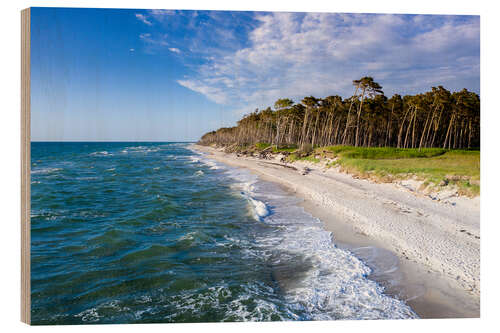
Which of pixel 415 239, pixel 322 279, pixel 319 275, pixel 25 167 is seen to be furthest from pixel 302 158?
pixel 25 167

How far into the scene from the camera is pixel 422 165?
1409cm

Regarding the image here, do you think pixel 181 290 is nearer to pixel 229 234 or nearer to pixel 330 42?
pixel 229 234

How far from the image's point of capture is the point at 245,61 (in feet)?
27.8

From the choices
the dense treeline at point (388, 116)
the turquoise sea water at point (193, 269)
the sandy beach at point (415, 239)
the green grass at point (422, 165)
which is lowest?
the turquoise sea water at point (193, 269)

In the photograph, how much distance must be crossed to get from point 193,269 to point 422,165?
547 inches

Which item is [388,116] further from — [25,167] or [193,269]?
[25,167]

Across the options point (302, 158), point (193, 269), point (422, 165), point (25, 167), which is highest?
point (302, 158)

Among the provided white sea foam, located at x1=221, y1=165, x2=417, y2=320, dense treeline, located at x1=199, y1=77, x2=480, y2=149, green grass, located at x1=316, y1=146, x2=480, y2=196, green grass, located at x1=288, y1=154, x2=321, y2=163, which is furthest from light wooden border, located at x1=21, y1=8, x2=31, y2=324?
green grass, located at x1=288, y1=154, x2=321, y2=163

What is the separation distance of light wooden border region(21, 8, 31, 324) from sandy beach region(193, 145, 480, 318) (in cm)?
664

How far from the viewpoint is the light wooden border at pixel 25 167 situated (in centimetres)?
438

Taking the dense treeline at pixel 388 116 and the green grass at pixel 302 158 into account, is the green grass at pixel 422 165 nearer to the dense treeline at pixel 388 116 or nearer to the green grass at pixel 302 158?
the green grass at pixel 302 158

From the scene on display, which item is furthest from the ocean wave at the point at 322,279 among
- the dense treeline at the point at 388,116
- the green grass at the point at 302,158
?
the green grass at the point at 302,158

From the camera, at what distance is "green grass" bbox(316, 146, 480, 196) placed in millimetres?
7942

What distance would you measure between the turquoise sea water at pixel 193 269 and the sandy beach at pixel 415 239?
0.54 meters
